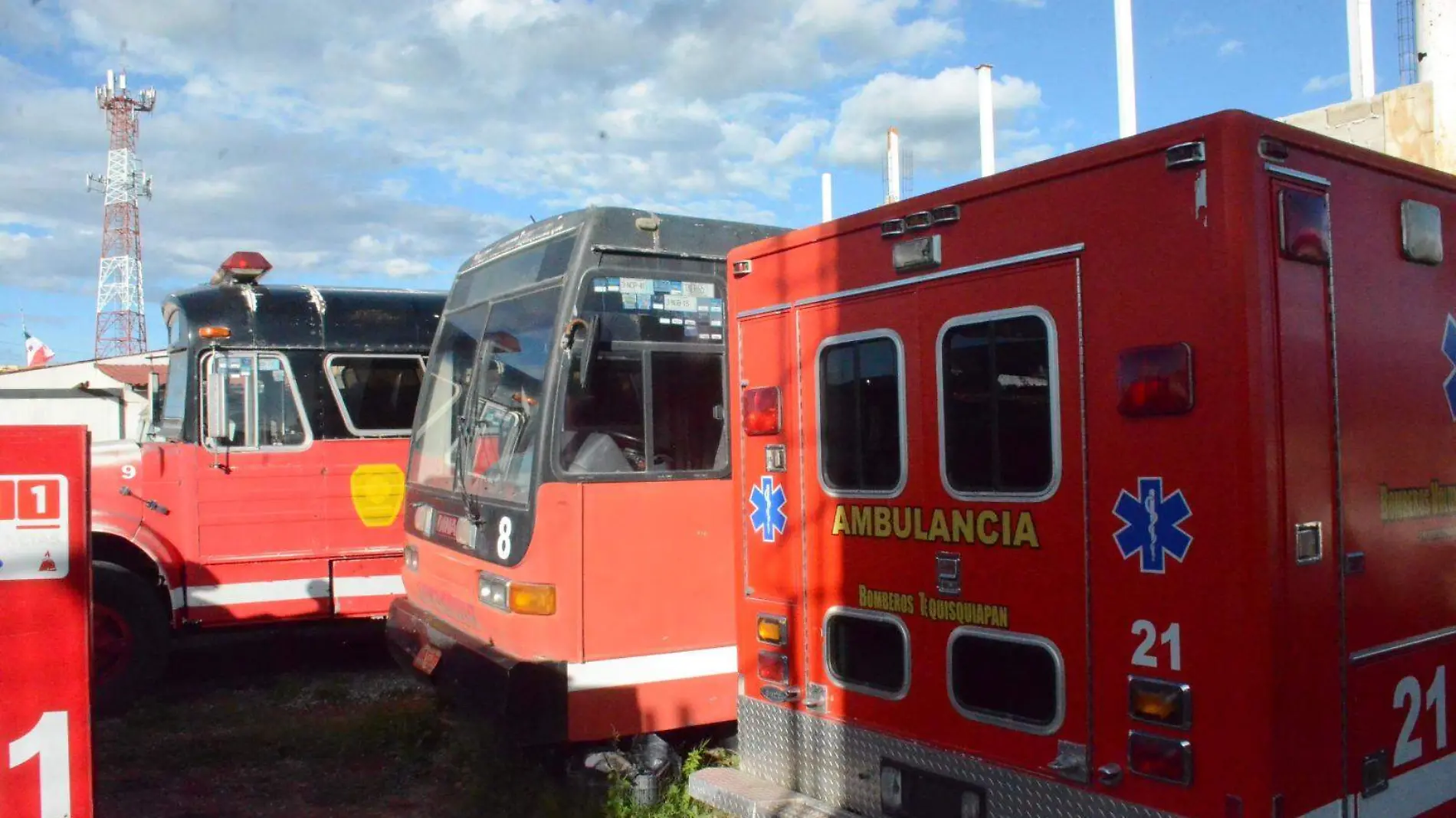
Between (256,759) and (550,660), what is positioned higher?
(550,660)

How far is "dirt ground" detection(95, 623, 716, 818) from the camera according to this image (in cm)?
555

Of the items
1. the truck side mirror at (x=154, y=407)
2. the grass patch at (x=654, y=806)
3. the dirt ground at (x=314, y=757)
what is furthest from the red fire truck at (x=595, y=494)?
the truck side mirror at (x=154, y=407)

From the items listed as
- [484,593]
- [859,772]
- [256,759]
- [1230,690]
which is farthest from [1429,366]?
[256,759]

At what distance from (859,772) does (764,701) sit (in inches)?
22.5

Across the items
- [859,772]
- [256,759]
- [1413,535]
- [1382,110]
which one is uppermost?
[1382,110]

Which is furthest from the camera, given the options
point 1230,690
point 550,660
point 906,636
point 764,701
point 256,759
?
point 256,759

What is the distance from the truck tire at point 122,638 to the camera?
24.7 feet

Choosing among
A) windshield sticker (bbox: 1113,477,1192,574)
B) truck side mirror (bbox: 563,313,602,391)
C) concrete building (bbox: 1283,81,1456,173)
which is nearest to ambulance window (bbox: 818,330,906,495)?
windshield sticker (bbox: 1113,477,1192,574)

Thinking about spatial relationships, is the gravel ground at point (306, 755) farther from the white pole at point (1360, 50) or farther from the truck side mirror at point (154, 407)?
the white pole at point (1360, 50)

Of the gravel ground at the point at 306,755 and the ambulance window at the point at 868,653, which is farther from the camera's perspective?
the gravel ground at the point at 306,755

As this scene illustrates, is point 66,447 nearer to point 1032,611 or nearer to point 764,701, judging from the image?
point 764,701

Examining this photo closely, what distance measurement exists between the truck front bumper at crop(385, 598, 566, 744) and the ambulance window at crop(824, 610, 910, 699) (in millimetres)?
1407

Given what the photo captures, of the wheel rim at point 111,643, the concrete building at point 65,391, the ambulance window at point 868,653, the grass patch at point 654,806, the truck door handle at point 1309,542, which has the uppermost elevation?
the concrete building at point 65,391

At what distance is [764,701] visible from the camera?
14.7ft
